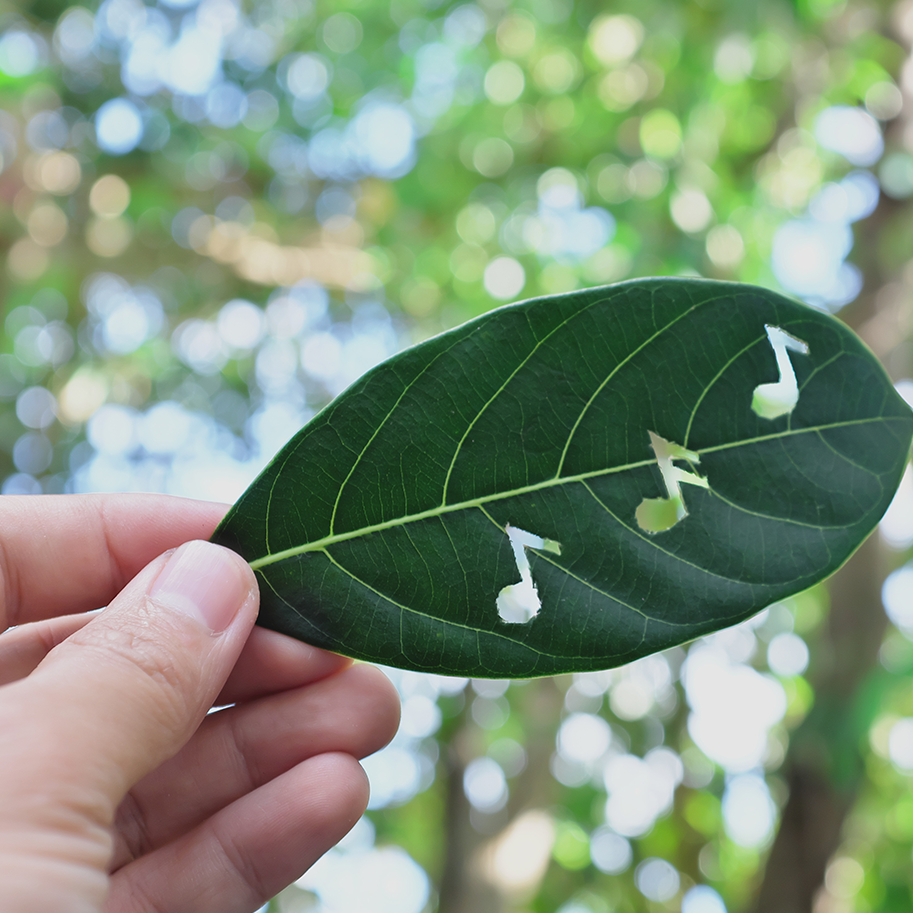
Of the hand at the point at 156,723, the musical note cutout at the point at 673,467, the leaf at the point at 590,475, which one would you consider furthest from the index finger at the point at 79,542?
the musical note cutout at the point at 673,467

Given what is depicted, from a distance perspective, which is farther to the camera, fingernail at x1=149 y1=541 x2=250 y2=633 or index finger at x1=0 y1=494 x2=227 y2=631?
index finger at x1=0 y1=494 x2=227 y2=631

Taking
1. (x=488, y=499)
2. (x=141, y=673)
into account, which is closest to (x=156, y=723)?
(x=141, y=673)

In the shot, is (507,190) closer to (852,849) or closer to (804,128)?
(804,128)

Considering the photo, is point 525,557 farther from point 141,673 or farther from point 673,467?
point 141,673

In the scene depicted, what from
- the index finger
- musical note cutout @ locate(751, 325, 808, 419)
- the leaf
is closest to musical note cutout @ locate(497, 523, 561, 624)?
the leaf

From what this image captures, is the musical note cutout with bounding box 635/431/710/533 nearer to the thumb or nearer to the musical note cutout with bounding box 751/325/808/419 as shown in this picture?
the musical note cutout with bounding box 751/325/808/419

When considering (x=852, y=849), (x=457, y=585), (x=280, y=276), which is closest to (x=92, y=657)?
(x=457, y=585)

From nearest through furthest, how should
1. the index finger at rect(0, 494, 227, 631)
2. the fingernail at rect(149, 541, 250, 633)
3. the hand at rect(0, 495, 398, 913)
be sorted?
the hand at rect(0, 495, 398, 913) → the fingernail at rect(149, 541, 250, 633) → the index finger at rect(0, 494, 227, 631)
